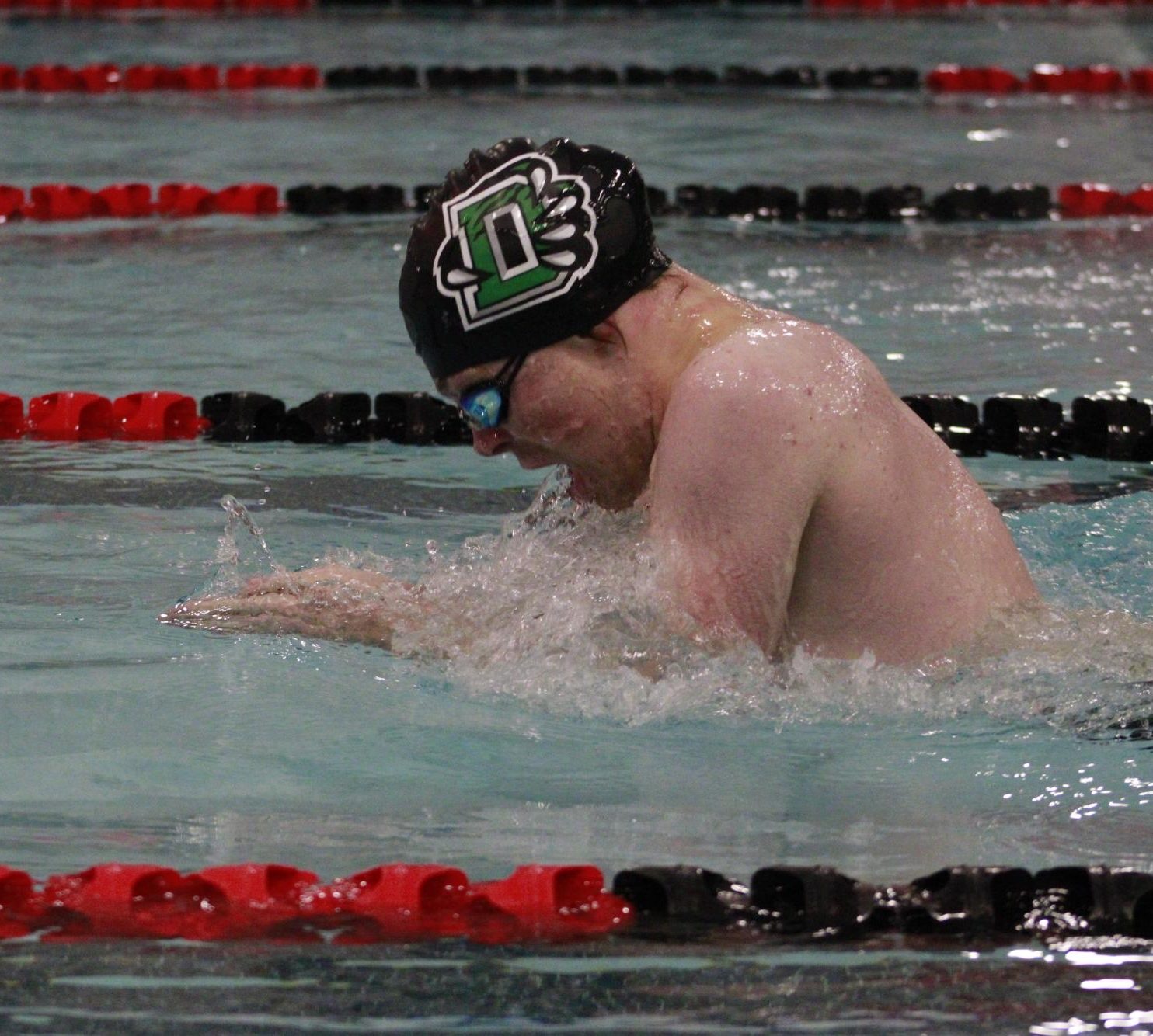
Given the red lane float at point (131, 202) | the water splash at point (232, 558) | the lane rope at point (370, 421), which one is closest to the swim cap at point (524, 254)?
the water splash at point (232, 558)

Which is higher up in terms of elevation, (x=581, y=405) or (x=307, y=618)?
(x=581, y=405)

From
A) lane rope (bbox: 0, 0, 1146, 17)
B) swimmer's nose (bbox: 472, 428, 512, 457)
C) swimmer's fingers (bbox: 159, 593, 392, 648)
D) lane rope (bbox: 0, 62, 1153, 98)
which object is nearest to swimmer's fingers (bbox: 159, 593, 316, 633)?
swimmer's fingers (bbox: 159, 593, 392, 648)

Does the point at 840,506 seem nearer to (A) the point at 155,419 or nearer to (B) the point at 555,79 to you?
(A) the point at 155,419

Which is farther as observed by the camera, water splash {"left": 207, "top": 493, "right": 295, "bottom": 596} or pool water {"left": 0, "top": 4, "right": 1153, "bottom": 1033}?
water splash {"left": 207, "top": 493, "right": 295, "bottom": 596}

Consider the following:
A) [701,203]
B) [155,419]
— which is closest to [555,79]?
[701,203]

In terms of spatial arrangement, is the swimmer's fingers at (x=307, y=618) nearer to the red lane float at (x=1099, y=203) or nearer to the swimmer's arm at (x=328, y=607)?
the swimmer's arm at (x=328, y=607)

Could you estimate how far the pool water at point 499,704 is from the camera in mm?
2219

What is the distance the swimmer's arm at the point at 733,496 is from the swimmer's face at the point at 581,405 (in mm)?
139

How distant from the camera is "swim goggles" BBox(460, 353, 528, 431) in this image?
112 inches

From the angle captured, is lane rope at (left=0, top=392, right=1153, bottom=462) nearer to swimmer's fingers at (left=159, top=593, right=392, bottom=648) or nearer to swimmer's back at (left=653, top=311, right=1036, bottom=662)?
swimmer's fingers at (left=159, top=593, right=392, bottom=648)

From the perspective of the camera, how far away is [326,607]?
10.1 feet

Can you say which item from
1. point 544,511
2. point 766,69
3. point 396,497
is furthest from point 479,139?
point 544,511

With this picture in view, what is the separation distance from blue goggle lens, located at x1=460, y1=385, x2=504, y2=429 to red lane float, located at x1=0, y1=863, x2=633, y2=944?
2.30 feet

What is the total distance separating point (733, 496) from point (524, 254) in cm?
49
